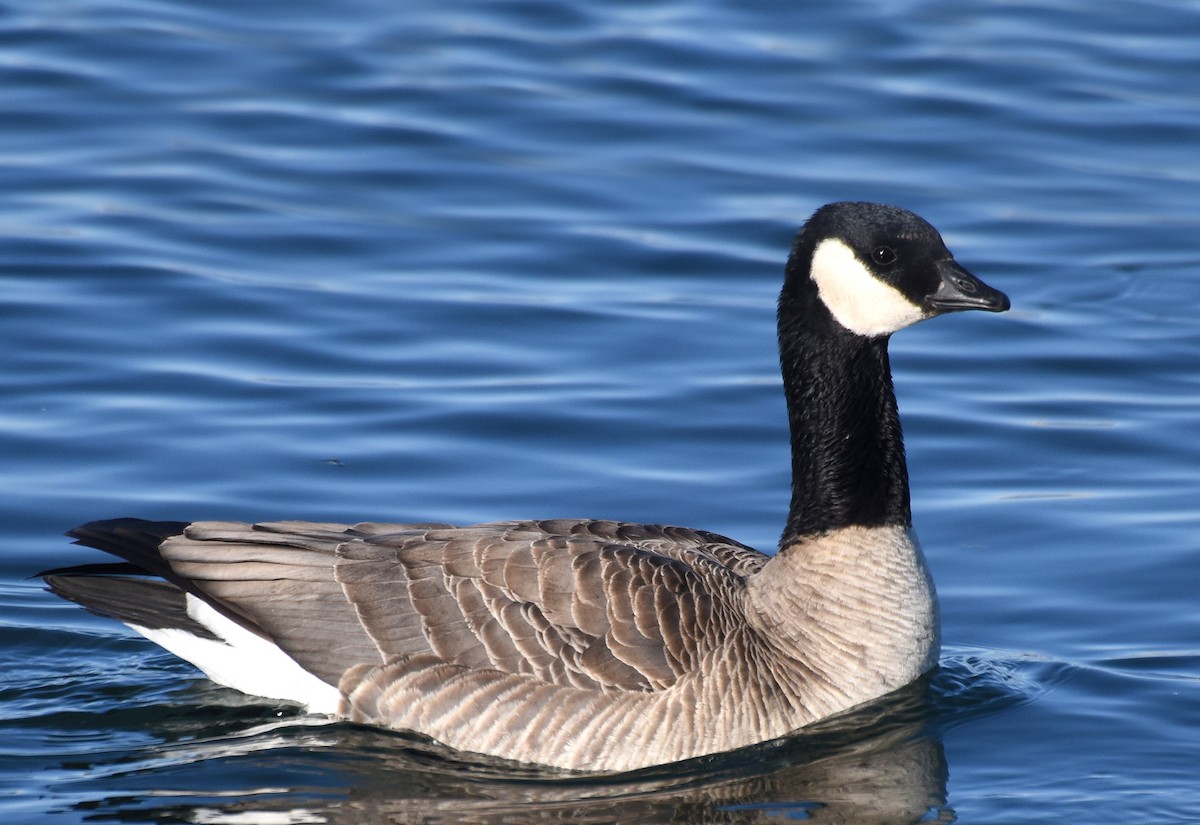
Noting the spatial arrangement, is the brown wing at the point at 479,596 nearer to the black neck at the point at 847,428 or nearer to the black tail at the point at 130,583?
the black tail at the point at 130,583

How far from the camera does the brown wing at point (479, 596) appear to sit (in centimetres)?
849

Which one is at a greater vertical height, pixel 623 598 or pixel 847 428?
pixel 847 428

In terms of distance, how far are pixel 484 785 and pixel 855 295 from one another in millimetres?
2818

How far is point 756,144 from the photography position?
1777 cm

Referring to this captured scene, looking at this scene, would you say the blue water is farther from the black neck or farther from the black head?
the black head

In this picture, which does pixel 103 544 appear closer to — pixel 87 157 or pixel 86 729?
pixel 86 729

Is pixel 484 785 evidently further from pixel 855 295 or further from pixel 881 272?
pixel 881 272

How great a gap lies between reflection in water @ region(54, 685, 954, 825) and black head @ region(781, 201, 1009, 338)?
1888 mm

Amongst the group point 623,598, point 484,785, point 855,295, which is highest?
point 855,295

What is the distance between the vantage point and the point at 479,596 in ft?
28.2

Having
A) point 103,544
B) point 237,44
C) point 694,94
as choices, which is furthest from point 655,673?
point 237,44

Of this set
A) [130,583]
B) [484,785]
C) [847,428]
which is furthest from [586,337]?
[484,785]

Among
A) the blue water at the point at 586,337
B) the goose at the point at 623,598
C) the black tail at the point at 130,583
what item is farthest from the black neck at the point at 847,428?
the black tail at the point at 130,583

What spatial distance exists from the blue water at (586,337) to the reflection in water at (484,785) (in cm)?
3
